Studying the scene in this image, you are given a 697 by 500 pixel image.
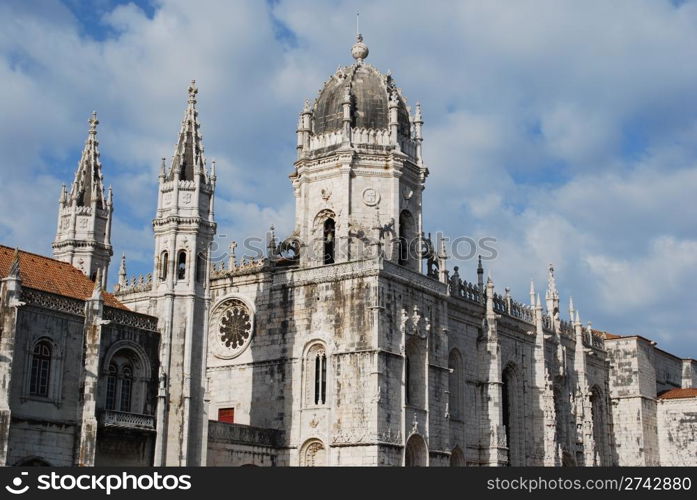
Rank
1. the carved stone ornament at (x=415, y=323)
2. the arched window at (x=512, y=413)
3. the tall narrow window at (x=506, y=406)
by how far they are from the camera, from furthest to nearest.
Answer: the tall narrow window at (x=506, y=406) → the arched window at (x=512, y=413) → the carved stone ornament at (x=415, y=323)

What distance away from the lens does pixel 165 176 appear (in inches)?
1690

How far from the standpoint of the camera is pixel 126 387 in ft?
128

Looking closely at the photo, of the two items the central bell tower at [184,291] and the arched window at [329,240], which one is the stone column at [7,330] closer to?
the central bell tower at [184,291]

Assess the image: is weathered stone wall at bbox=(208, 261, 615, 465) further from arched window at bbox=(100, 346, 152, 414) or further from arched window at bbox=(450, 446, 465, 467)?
A: arched window at bbox=(100, 346, 152, 414)

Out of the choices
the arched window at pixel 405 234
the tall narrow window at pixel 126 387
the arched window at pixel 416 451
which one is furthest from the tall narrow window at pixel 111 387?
the arched window at pixel 405 234

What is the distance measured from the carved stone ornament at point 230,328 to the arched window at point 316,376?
3720 millimetres

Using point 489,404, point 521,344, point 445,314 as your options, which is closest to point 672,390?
point 521,344

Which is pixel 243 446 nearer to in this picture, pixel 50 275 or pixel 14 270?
pixel 50 275

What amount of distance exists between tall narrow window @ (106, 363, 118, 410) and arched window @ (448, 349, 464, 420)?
18452mm

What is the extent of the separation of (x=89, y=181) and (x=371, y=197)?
13.1 meters

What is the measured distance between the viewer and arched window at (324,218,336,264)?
48884 millimetres

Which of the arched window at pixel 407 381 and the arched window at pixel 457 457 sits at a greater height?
the arched window at pixel 407 381

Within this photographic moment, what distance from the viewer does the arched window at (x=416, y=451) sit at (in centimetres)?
4538

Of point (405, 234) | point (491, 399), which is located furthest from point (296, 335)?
point (491, 399)
